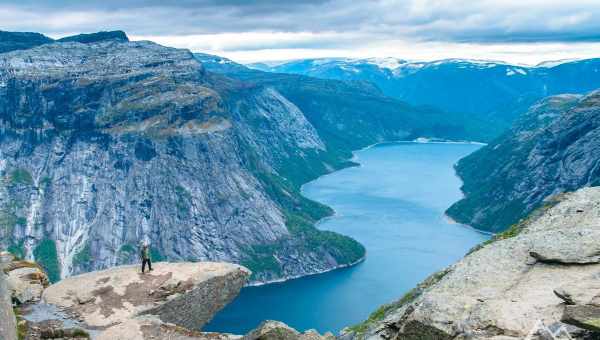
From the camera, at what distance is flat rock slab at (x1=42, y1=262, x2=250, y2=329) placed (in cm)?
4547

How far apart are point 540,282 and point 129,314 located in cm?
2981

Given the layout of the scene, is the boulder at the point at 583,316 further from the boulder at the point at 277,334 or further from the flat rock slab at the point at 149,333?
the flat rock slab at the point at 149,333

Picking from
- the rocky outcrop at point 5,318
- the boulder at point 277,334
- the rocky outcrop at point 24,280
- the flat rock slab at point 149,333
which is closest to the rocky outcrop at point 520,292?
the boulder at point 277,334

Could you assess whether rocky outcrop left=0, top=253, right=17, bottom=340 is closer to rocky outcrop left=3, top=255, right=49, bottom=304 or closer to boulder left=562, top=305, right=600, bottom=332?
rocky outcrop left=3, top=255, right=49, bottom=304

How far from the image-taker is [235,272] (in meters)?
53.6

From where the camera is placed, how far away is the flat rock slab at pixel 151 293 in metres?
45.5

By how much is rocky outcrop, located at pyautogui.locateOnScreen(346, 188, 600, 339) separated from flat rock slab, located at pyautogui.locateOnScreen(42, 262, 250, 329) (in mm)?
17804

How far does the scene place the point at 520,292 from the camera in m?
25.9

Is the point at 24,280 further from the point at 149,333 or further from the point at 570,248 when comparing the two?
the point at 570,248

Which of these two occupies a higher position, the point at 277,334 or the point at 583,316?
the point at 583,316

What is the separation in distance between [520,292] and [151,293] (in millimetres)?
30636

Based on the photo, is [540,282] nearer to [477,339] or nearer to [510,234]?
[477,339]

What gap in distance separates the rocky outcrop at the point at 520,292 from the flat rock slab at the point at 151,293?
17.8m

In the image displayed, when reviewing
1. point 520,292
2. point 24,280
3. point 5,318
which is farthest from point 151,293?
point 520,292
